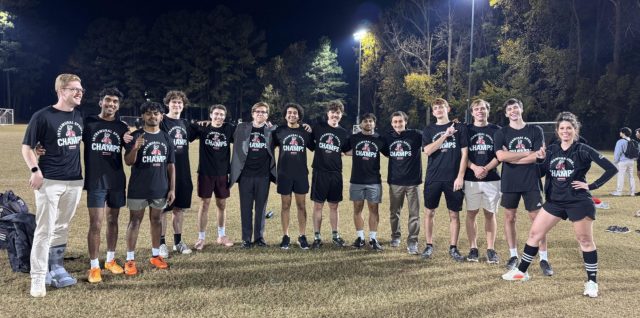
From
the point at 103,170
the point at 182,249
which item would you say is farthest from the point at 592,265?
the point at 103,170

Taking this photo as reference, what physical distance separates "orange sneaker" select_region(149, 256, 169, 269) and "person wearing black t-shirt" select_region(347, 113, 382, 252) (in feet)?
8.68

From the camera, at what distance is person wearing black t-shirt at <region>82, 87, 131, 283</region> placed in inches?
189

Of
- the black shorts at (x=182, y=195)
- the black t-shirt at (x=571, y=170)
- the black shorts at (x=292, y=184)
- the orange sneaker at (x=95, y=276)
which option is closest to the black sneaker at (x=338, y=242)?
the black shorts at (x=292, y=184)

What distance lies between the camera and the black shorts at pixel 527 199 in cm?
539

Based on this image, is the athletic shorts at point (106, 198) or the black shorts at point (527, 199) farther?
the black shorts at point (527, 199)

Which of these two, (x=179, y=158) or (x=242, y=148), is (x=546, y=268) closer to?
(x=242, y=148)

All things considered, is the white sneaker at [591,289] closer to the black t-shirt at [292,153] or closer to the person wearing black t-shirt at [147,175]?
the black t-shirt at [292,153]

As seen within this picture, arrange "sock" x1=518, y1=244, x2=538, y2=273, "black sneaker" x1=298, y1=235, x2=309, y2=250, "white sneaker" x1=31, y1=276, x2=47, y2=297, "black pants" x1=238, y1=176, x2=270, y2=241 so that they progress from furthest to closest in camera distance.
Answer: "black pants" x1=238, y1=176, x2=270, y2=241 → "black sneaker" x1=298, y1=235, x2=309, y2=250 → "sock" x1=518, y1=244, x2=538, y2=273 → "white sneaker" x1=31, y1=276, x2=47, y2=297

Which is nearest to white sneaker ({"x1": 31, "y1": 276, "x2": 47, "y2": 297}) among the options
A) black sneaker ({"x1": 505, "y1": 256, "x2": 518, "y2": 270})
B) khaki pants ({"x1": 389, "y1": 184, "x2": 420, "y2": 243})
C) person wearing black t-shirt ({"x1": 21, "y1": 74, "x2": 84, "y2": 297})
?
person wearing black t-shirt ({"x1": 21, "y1": 74, "x2": 84, "y2": 297})

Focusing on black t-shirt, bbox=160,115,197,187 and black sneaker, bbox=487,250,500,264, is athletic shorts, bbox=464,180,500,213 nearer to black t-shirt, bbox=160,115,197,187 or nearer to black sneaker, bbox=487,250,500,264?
black sneaker, bbox=487,250,500,264

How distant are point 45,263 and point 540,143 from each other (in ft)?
18.6

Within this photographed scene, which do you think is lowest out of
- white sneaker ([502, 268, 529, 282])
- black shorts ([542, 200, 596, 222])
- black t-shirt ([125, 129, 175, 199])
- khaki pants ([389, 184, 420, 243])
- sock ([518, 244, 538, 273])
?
white sneaker ([502, 268, 529, 282])

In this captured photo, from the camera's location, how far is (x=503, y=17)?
4041cm

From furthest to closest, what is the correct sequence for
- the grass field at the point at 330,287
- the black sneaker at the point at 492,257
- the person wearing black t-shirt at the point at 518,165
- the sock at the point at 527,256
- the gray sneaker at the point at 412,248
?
the gray sneaker at the point at 412,248 < the black sneaker at the point at 492,257 < the person wearing black t-shirt at the point at 518,165 < the sock at the point at 527,256 < the grass field at the point at 330,287
